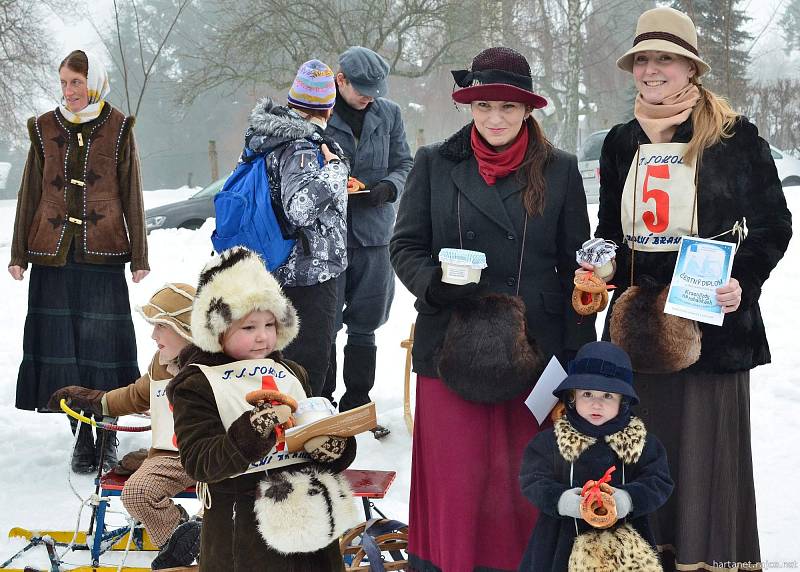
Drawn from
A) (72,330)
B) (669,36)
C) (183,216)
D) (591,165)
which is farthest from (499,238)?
(591,165)

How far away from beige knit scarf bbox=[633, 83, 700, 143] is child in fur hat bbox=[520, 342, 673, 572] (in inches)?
31.8

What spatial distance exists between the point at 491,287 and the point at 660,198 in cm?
65

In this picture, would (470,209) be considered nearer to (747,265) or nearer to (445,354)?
(445,354)

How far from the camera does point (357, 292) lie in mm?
5445

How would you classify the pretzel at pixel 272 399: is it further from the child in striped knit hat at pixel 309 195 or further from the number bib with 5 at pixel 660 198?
the child in striped knit hat at pixel 309 195

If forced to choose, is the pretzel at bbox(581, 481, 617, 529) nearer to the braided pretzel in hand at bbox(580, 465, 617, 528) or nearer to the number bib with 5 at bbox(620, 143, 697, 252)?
the braided pretzel in hand at bbox(580, 465, 617, 528)

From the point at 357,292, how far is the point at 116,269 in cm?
134

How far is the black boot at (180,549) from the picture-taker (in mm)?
3482

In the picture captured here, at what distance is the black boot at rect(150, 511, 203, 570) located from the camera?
3482mm

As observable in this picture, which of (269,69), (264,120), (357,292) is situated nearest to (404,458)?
(357,292)

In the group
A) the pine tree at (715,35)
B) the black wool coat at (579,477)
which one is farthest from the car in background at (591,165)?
the black wool coat at (579,477)

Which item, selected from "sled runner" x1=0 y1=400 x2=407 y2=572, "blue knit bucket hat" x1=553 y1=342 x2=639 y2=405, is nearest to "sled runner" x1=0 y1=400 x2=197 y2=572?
"sled runner" x1=0 y1=400 x2=407 y2=572

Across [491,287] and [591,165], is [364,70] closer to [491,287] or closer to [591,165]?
[491,287]

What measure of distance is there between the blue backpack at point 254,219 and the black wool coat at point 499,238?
1217mm
